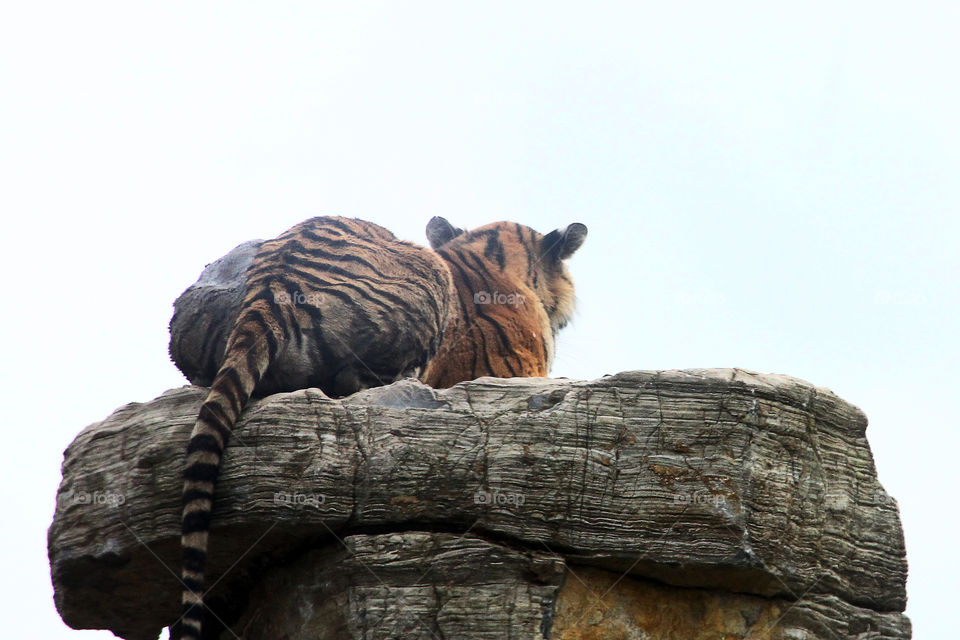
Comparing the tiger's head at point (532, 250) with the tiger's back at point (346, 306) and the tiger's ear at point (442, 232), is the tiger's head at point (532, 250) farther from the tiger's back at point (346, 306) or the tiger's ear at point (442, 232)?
the tiger's back at point (346, 306)

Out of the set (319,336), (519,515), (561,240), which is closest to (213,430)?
(319,336)

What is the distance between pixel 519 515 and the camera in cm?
516

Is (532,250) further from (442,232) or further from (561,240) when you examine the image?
(442,232)

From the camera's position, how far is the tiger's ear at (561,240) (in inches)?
364

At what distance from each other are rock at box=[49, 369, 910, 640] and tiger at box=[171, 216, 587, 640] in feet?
0.72

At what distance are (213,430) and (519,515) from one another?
5.02 feet

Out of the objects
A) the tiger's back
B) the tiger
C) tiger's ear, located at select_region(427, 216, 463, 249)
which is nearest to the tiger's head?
tiger's ear, located at select_region(427, 216, 463, 249)

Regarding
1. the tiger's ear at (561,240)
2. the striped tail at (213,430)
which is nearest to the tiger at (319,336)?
the striped tail at (213,430)

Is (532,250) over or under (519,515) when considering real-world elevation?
over

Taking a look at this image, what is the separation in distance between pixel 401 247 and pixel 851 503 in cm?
290

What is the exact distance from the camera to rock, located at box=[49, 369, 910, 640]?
508cm

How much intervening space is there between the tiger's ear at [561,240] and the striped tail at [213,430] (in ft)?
A: 13.6

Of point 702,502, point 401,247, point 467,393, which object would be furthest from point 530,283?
point 702,502

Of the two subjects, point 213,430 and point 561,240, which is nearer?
point 213,430
